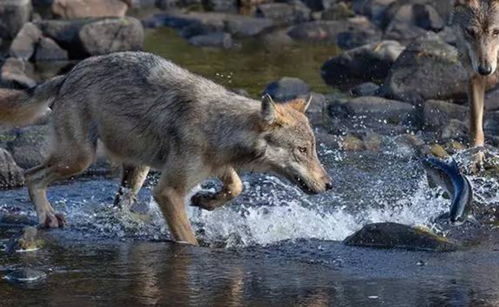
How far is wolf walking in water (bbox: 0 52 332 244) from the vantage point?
1002 centimetres

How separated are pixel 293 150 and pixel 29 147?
4788 mm

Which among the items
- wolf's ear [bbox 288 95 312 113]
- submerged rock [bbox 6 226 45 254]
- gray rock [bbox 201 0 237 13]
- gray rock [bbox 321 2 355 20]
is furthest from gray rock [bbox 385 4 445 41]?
submerged rock [bbox 6 226 45 254]

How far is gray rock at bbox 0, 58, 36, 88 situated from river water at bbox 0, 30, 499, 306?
5.17 meters

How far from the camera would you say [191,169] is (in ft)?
33.4

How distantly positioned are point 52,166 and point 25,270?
2.08 metres

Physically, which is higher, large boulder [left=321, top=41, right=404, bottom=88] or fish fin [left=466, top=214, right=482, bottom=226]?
fish fin [left=466, top=214, right=482, bottom=226]

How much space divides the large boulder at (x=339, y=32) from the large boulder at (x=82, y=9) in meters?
3.57

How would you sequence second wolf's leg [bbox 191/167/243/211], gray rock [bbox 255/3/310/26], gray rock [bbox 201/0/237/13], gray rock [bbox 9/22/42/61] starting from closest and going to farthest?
1. second wolf's leg [bbox 191/167/243/211]
2. gray rock [bbox 9/22/42/61]
3. gray rock [bbox 255/3/310/26]
4. gray rock [bbox 201/0/237/13]

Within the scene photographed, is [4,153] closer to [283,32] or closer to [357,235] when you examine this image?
[357,235]

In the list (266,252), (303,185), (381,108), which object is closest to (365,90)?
(381,108)

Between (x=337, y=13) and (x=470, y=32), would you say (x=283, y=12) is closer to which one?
(x=337, y=13)

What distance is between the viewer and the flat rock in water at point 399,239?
9.91 m

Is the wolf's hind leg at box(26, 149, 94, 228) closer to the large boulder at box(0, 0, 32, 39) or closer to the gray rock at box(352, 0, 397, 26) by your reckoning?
the large boulder at box(0, 0, 32, 39)

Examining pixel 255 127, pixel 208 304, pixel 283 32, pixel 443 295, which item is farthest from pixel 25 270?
pixel 283 32
